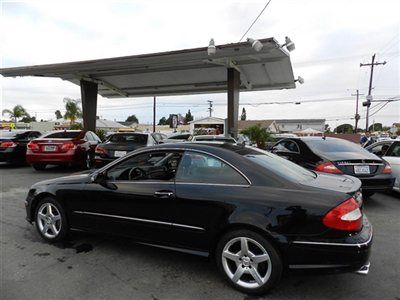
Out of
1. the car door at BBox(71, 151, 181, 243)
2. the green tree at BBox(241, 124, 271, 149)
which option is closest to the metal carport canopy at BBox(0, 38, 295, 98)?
the green tree at BBox(241, 124, 271, 149)

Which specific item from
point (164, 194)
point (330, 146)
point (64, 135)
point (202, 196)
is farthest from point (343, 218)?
point (64, 135)

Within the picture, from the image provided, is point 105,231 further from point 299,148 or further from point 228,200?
point 299,148

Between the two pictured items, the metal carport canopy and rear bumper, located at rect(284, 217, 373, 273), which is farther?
the metal carport canopy

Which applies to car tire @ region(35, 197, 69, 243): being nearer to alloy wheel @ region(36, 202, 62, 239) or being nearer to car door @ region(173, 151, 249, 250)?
alloy wheel @ region(36, 202, 62, 239)

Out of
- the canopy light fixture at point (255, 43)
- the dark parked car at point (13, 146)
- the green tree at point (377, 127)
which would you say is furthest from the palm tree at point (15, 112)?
the green tree at point (377, 127)

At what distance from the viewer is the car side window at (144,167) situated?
157 inches

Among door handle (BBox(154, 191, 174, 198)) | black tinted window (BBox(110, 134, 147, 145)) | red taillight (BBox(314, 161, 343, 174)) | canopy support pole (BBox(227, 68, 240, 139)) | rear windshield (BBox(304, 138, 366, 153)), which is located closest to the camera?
door handle (BBox(154, 191, 174, 198))

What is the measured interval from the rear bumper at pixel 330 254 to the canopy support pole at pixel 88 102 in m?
16.6

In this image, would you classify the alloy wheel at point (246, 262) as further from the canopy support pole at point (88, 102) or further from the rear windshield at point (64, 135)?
the canopy support pole at point (88, 102)

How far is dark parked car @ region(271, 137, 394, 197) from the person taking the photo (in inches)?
247

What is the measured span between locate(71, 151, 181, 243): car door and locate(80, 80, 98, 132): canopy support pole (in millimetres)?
14567

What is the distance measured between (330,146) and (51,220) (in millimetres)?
5465

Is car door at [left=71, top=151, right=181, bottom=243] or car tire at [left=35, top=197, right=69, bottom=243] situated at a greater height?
car door at [left=71, top=151, right=181, bottom=243]

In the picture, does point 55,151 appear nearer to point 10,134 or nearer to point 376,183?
point 10,134
